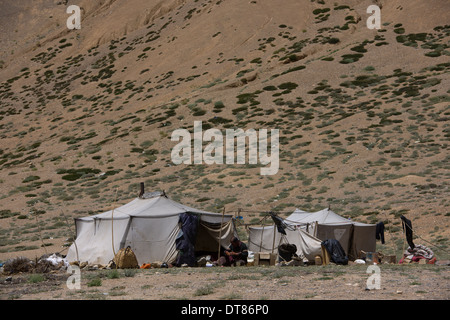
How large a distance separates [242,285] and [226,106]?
154ft

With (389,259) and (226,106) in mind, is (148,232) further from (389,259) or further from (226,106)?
(226,106)

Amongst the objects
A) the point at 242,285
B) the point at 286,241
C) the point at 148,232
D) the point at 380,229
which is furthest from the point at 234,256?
the point at 380,229

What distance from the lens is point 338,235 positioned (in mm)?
22859

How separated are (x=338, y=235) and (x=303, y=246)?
2477 mm

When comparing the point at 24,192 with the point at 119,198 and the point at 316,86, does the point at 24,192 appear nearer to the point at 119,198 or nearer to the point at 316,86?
the point at 119,198

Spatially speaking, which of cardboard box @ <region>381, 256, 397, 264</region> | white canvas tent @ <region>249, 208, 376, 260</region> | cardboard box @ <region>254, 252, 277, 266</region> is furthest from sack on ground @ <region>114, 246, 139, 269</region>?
cardboard box @ <region>381, 256, 397, 264</region>

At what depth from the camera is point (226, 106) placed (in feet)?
196

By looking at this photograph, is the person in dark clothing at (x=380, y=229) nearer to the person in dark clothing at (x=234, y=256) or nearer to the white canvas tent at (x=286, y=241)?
the white canvas tent at (x=286, y=241)

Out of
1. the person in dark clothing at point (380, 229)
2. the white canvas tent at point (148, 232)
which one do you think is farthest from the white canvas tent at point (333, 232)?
the white canvas tent at point (148, 232)

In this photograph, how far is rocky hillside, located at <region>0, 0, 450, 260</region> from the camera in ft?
123

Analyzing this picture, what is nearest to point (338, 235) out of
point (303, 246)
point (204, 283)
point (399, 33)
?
point (303, 246)

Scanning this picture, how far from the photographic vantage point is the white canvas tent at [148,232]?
2066 cm

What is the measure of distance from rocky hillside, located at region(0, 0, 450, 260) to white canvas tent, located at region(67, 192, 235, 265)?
18.5ft

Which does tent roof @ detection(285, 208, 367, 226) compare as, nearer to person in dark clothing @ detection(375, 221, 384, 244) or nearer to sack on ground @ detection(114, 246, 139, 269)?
person in dark clothing @ detection(375, 221, 384, 244)
